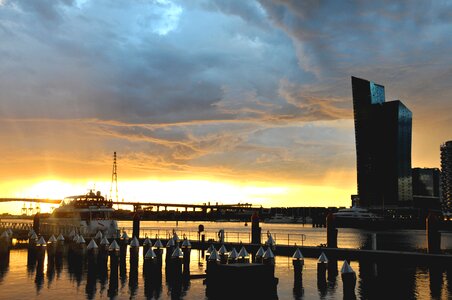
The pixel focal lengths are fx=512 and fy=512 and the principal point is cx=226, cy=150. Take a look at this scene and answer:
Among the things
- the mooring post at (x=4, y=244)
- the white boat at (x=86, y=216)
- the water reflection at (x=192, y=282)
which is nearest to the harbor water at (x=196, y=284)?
the water reflection at (x=192, y=282)

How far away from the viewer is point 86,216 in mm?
82062

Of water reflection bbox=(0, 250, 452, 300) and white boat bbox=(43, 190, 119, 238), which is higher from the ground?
white boat bbox=(43, 190, 119, 238)

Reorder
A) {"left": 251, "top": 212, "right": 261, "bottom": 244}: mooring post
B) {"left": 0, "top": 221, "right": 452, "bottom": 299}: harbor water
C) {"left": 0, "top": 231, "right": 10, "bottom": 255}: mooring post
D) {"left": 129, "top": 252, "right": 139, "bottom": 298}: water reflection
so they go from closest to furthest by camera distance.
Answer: {"left": 0, "top": 221, "right": 452, "bottom": 299}: harbor water < {"left": 129, "top": 252, "right": 139, "bottom": 298}: water reflection < {"left": 0, "top": 231, "right": 10, "bottom": 255}: mooring post < {"left": 251, "top": 212, "right": 261, "bottom": 244}: mooring post

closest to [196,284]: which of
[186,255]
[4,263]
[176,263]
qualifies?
[176,263]

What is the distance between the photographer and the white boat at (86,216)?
258 ft

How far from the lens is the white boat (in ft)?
258

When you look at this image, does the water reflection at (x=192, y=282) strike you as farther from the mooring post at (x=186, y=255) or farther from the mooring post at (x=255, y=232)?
the mooring post at (x=255, y=232)

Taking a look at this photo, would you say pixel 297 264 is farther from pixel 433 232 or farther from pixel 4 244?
pixel 4 244

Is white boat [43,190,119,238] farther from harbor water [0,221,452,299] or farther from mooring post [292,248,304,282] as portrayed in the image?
mooring post [292,248,304,282]

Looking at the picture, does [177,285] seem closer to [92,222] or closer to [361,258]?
[361,258]

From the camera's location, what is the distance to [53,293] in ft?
131

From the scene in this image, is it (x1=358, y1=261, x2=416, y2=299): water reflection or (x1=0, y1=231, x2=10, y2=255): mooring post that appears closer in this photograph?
(x1=358, y1=261, x2=416, y2=299): water reflection

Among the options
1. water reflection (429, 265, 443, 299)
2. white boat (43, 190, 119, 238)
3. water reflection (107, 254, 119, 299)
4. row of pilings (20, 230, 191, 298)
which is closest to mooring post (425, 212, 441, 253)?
water reflection (429, 265, 443, 299)

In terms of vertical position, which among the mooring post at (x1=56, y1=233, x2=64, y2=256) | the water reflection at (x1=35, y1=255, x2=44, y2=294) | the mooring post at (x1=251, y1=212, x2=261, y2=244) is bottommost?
the water reflection at (x1=35, y1=255, x2=44, y2=294)
